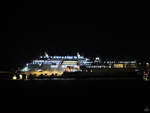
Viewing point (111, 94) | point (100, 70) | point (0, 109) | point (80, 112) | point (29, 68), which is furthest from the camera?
point (29, 68)

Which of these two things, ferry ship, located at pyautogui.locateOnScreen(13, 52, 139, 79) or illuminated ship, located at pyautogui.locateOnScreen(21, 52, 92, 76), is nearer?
ferry ship, located at pyautogui.locateOnScreen(13, 52, 139, 79)

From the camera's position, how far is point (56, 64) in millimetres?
46781

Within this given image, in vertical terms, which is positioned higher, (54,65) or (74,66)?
(54,65)

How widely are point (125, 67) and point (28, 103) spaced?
33.4 metres

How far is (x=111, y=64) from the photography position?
44.2 metres

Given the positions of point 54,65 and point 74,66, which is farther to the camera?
point 54,65

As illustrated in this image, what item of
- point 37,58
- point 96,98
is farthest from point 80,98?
point 37,58

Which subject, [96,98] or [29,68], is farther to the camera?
[29,68]

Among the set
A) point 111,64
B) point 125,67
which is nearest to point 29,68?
point 111,64

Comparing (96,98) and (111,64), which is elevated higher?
(111,64)

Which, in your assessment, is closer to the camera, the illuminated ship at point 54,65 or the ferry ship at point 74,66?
the ferry ship at point 74,66

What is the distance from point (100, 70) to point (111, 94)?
2643 centimetres

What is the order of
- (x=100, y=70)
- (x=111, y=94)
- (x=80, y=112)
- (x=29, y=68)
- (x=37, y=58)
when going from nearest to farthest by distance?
(x=80, y=112), (x=111, y=94), (x=100, y=70), (x=29, y=68), (x=37, y=58)

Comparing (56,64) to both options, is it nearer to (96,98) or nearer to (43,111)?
(96,98)
